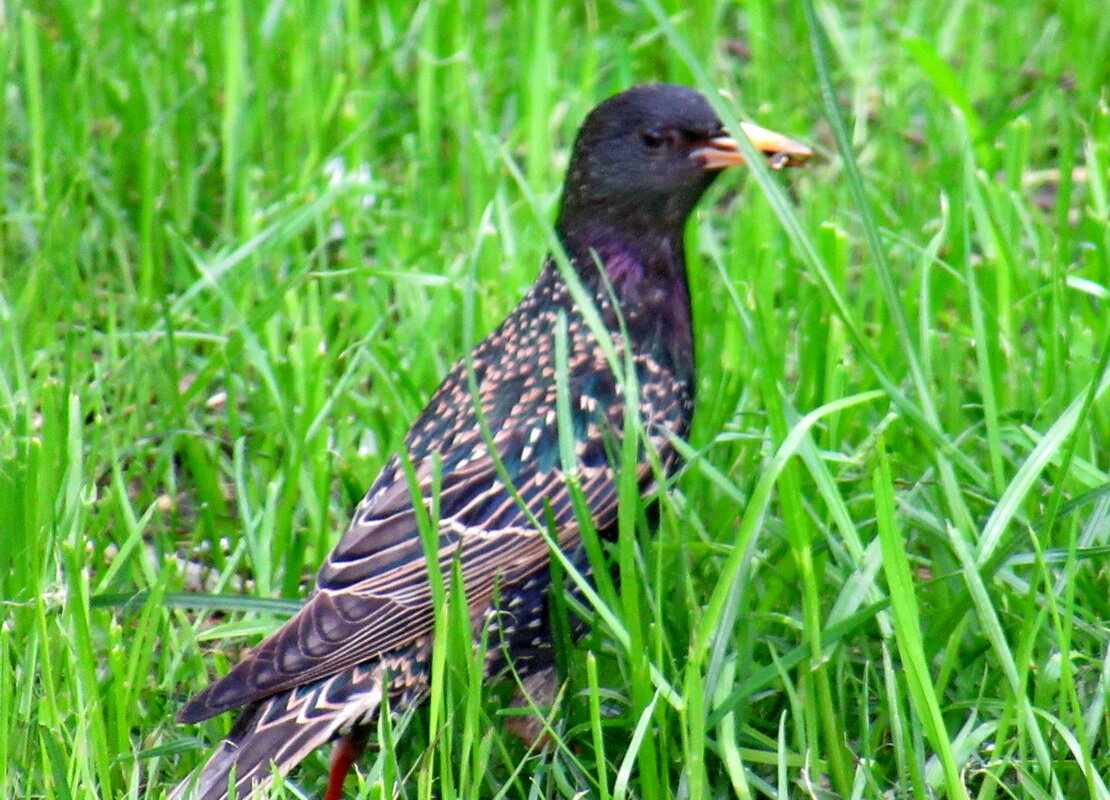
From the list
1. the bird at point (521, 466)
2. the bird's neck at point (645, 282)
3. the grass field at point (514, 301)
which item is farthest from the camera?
the bird's neck at point (645, 282)

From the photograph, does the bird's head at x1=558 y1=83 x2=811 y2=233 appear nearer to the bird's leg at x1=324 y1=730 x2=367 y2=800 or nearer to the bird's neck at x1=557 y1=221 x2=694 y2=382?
the bird's neck at x1=557 y1=221 x2=694 y2=382

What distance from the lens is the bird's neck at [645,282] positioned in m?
3.54

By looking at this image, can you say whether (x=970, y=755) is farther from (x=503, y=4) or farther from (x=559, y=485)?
(x=503, y=4)

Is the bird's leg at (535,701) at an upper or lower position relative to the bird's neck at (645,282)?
lower

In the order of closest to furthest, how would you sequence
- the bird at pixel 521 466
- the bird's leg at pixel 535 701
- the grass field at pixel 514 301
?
the grass field at pixel 514 301 < the bird at pixel 521 466 < the bird's leg at pixel 535 701

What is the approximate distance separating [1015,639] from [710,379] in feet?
3.77

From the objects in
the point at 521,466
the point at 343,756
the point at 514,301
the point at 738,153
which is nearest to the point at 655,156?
the point at 738,153

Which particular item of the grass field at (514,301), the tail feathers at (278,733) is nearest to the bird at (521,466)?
the tail feathers at (278,733)

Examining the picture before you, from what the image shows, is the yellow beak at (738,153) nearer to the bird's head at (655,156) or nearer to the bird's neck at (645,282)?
the bird's head at (655,156)

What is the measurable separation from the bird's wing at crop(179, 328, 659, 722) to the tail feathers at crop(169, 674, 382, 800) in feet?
0.26

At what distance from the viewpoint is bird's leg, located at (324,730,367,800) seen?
121 inches

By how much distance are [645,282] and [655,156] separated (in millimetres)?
261

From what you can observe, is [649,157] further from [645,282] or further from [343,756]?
[343,756]

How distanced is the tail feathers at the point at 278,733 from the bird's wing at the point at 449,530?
0.26ft
